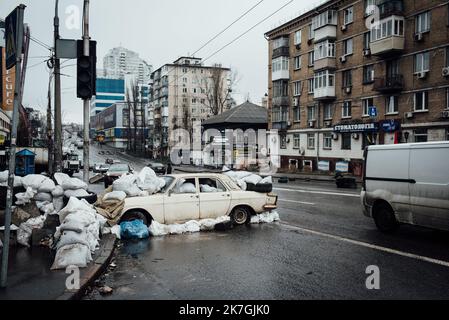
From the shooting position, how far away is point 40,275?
5.95 meters

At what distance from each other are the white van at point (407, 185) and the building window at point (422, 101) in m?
22.2

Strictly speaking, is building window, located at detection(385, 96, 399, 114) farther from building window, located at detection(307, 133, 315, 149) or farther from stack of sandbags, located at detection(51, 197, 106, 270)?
stack of sandbags, located at detection(51, 197, 106, 270)

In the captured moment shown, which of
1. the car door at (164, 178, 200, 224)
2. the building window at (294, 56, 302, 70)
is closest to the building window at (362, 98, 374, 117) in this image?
Result: the building window at (294, 56, 302, 70)

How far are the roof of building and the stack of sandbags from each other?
149 ft

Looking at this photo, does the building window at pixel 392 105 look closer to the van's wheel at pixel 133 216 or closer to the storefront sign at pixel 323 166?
the storefront sign at pixel 323 166

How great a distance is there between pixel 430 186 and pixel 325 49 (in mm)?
33357

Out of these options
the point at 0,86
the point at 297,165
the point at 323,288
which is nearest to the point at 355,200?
the point at 323,288

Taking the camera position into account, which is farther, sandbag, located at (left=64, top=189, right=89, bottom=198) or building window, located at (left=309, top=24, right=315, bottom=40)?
building window, located at (left=309, top=24, right=315, bottom=40)

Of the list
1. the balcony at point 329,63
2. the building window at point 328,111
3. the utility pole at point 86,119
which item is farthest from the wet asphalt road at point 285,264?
the balcony at point 329,63

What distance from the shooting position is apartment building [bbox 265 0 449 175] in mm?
28864

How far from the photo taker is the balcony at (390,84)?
102 ft

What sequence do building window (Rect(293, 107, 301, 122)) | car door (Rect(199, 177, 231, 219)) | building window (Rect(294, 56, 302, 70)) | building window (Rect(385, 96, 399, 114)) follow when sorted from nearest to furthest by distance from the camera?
1. car door (Rect(199, 177, 231, 219))
2. building window (Rect(385, 96, 399, 114))
3. building window (Rect(293, 107, 301, 122))
4. building window (Rect(294, 56, 302, 70))
